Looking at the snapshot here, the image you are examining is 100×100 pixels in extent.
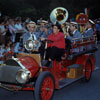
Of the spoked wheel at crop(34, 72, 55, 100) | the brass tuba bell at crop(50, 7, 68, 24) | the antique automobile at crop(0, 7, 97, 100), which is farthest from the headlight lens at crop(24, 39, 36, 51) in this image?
the brass tuba bell at crop(50, 7, 68, 24)

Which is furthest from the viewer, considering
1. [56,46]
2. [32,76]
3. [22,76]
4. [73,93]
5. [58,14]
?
[58,14]

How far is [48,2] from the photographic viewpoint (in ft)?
103

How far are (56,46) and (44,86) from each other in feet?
4.75

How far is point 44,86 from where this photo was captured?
4.73 meters

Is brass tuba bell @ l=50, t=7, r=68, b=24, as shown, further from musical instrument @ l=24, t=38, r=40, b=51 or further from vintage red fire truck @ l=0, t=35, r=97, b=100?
musical instrument @ l=24, t=38, r=40, b=51

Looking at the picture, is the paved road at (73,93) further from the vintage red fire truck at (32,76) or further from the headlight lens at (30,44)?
the headlight lens at (30,44)

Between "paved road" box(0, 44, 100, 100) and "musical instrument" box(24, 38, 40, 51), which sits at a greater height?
"musical instrument" box(24, 38, 40, 51)

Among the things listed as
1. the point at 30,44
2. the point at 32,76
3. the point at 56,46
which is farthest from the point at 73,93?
the point at 30,44

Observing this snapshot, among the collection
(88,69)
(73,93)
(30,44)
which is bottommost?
(73,93)

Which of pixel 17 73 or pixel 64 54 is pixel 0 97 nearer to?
pixel 17 73

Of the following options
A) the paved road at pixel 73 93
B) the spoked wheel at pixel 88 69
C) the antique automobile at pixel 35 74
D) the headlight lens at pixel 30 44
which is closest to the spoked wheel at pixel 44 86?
the antique automobile at pixel 35 74

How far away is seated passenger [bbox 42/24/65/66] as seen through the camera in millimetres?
5645

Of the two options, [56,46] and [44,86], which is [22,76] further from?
[56,46]

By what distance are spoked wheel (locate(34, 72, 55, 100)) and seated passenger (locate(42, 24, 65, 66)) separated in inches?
32.8
